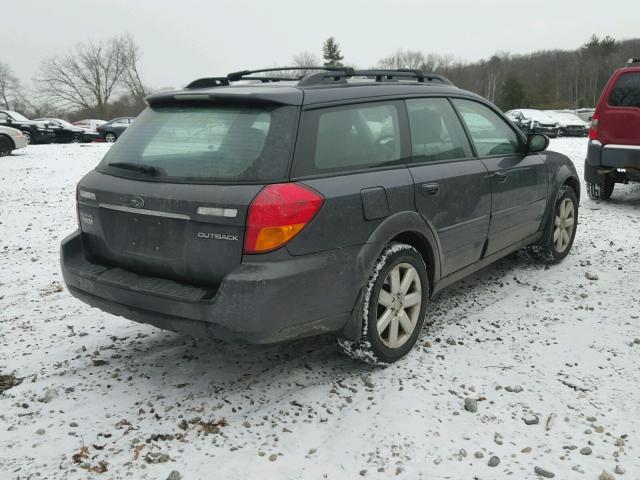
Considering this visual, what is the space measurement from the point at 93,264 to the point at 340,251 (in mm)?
1526

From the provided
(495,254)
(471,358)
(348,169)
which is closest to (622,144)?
(495,254)

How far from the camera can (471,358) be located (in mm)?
3533

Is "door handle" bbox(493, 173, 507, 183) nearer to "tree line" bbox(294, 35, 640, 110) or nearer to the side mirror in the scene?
the side mirror

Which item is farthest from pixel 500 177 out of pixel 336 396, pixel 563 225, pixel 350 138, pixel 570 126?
pixel 570 126

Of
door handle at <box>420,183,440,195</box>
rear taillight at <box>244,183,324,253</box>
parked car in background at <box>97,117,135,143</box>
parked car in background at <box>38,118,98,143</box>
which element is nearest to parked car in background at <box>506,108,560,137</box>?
parked car in background at <box>97,117,135,143</box>

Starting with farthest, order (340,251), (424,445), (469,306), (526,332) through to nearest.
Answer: (469,306)
(526,332)
(340,251)
(424,445)

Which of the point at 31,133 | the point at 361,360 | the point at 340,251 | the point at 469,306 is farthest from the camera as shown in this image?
the point at 31,133

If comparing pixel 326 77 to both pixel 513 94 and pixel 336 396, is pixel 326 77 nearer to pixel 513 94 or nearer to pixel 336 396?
pixel 336 396

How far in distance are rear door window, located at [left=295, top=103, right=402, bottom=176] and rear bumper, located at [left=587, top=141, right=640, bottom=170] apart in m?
5.34

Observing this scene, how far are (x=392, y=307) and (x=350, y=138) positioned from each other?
3.37ft

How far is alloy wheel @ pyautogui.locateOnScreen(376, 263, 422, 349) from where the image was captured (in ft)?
10.8

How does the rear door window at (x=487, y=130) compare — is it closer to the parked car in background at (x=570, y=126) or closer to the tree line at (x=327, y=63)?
the parked car in background at (x=570, y=126)

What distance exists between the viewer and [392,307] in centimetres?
336

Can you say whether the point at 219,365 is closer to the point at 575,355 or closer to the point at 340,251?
the point at 340,251
